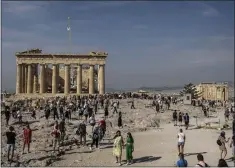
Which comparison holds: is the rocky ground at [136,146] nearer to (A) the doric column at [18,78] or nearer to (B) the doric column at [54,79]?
(B) the doric column at [54,79]

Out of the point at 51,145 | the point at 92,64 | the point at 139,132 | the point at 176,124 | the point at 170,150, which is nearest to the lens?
the point at 170,150

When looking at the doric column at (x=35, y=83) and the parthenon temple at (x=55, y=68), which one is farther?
the doric column at (x=35, y=83)

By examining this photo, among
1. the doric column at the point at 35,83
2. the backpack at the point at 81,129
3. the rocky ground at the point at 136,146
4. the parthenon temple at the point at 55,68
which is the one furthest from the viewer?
the doric column at the point at 35,83

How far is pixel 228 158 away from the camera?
650 inches

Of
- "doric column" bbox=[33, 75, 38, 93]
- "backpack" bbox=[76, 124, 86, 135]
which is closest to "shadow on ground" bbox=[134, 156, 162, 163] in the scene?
"backpack" bbox=[76, 124, 86, 135]

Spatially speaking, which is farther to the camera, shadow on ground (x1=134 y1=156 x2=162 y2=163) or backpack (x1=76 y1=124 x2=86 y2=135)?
backpack (x1=76 y1=124 x2=86 y2=135)

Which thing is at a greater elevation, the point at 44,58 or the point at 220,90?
the point at 44,58

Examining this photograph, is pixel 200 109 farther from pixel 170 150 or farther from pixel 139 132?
pixel 170 150

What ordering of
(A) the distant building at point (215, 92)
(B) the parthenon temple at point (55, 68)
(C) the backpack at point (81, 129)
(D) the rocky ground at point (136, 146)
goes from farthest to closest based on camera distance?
(A) the distant building at point (215, 92) < (B) the parthenon temple at point (55, 68) < (C) the backpack at point (81, 129) < (D) the rocky ground at point (136, 146)

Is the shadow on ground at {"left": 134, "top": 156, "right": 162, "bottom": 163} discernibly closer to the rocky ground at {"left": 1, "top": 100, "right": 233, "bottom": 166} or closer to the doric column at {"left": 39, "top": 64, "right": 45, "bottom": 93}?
the rocky ground at {"left": 1, "top": 100, "right": 233, "bottom": 166}

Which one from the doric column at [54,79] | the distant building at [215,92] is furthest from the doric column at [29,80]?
the distant building at [215,92]

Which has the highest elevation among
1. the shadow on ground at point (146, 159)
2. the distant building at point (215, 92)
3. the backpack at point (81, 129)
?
the distant building at point (215, 92)

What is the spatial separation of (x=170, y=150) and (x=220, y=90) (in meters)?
63.5

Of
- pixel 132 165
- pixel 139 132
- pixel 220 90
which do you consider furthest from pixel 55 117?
pixel 220 90
